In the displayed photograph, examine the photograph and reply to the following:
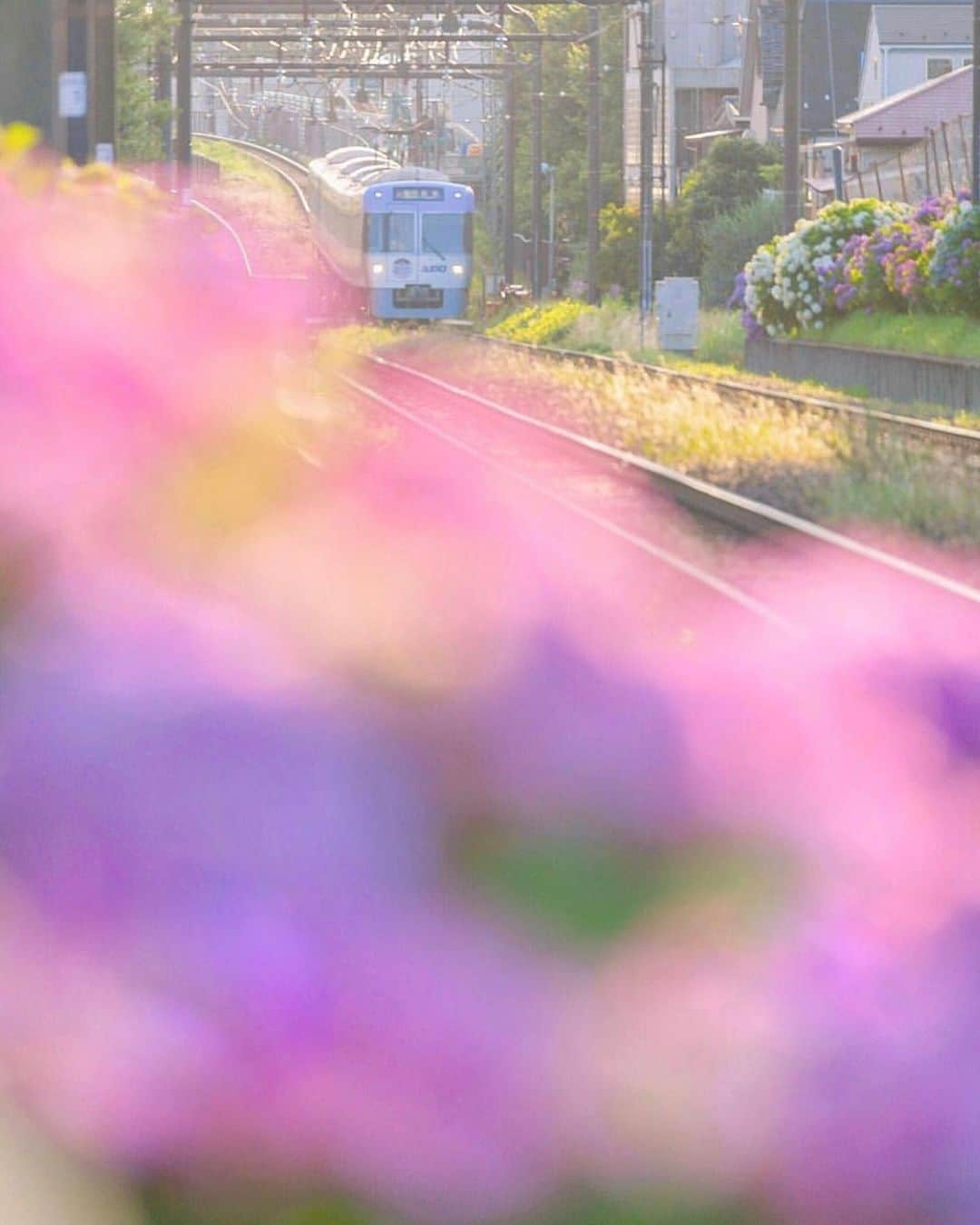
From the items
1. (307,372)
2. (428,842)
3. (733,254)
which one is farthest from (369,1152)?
(733,254)

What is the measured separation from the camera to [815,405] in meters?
20.7

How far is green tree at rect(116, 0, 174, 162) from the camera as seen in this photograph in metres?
35.4

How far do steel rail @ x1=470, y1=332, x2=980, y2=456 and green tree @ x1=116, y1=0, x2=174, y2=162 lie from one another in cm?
706

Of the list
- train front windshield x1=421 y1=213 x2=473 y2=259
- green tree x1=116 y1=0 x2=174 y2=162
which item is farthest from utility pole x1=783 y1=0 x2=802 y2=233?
train front windshield x1=421 y1=213 x2=473 y2=259

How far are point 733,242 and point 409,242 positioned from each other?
777cm

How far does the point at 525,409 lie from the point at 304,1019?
2241 centimetres

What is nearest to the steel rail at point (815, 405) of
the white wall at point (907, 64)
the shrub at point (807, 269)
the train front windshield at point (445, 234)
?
the shrub at point (807, 269)

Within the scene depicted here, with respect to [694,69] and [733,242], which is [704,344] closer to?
[733,242]

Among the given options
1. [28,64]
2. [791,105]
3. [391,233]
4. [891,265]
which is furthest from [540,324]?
[28,64]

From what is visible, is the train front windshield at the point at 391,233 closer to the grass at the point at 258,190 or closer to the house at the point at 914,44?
the grass at the point at 258,190

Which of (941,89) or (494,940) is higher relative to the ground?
(941,89)

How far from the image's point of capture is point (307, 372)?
119 inches

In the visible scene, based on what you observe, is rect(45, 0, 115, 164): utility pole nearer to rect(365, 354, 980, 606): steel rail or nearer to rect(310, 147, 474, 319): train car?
rect(365, 354, 980, 606): steel rail

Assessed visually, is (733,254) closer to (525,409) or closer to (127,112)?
(127,112)
